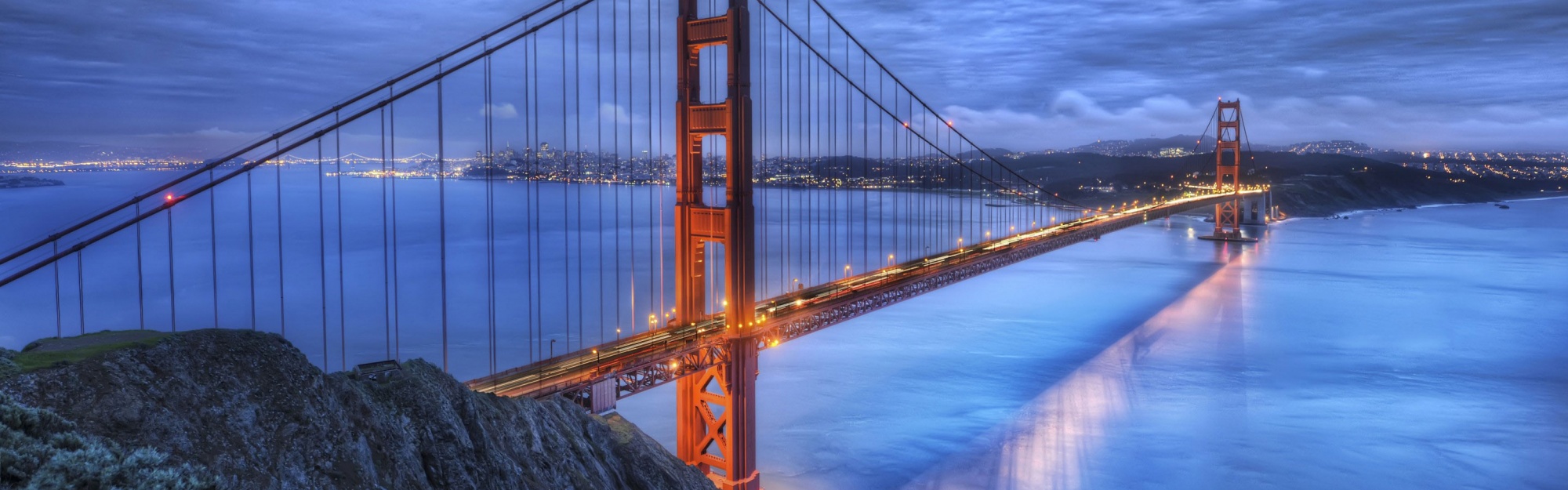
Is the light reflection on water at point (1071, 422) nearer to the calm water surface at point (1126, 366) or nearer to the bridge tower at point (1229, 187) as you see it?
the calm water surface at point (1126, 366)

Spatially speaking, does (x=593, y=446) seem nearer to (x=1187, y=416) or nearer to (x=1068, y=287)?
(x=1187, y=416)

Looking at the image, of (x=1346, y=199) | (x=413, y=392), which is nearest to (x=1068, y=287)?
(x=413, y=392)

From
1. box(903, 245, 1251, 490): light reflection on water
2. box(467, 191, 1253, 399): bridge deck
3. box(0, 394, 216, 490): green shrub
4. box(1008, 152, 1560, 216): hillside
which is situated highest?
box(1008, 152, 1560, 216): hillside

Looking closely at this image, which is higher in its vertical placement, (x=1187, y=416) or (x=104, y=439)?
(x=104, y=439)

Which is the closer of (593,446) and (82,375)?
(82,375)

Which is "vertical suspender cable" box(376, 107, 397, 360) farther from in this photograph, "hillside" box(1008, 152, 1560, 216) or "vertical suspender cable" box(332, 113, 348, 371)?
"hillside" box(1008, 152, 1560, 216)

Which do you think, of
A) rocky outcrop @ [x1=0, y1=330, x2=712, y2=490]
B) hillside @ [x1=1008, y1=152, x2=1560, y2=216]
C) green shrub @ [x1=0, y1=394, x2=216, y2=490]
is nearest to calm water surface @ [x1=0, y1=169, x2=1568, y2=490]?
rocky outcrop @ [x1=0, y1=330, x2=712, y2=490]

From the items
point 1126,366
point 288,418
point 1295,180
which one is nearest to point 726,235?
point 288,418
